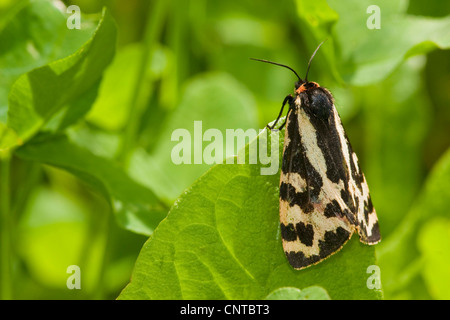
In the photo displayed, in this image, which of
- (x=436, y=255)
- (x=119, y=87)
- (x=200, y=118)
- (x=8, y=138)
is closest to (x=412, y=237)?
(x=436, y=255)

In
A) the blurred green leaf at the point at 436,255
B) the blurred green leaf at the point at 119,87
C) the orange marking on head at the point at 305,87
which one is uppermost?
the blurred green leaf at the point at 119,87

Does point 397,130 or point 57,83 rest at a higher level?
point 397,130

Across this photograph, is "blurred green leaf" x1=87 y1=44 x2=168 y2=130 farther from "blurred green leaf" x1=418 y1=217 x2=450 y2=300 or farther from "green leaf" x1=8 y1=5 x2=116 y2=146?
"blurred green leaf" x1=418 y1=217 x2=450 y2=300

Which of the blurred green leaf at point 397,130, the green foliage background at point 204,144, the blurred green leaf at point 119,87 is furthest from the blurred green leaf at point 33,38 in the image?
the blurred green leaf at point 397,130

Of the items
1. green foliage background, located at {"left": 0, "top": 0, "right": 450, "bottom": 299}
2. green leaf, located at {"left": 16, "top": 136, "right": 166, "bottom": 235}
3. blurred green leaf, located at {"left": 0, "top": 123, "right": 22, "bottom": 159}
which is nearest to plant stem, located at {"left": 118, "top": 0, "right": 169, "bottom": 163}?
green foliage background, located at {"left": 0, "top": 0, "right": 450, "bottom": 299}

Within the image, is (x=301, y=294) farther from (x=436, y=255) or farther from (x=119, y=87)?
(x=119, y=87)

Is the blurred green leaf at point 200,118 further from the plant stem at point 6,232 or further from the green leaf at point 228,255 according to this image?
the green leaf at point 228,255
